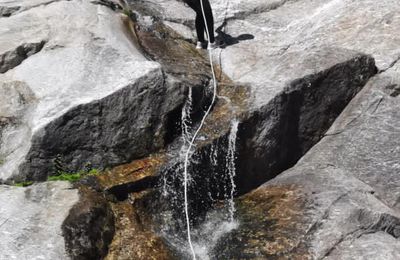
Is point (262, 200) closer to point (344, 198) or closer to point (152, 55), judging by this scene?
point (344, 198)

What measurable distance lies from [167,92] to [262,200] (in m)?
2.68

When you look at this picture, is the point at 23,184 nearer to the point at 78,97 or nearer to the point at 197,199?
the point at 78,97

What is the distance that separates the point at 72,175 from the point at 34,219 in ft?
5.46

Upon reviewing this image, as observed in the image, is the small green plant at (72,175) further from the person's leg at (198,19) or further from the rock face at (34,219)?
the person's leg at (198,19)

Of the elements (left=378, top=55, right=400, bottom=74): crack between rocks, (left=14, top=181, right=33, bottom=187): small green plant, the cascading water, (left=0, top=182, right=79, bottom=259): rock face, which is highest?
(left=378, top=55, right=400, bottom=74): crack between rocks

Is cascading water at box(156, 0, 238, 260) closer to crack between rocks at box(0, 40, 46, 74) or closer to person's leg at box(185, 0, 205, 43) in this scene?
person's leg at box(185, 0, 205, 43)

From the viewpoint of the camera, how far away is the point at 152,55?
1306cm

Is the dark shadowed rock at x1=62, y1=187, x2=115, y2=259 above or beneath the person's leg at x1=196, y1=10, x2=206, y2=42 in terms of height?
beneath

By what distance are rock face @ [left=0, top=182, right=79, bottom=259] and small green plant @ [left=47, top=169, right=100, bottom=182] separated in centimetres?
60

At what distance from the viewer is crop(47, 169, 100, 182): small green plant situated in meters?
10.2

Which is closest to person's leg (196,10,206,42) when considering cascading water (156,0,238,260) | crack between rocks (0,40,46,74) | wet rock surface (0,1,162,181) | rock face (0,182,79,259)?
wet rock surface (0,1,162,181)

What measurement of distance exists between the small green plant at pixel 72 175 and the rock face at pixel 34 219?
60cm

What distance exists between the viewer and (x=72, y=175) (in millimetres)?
10391

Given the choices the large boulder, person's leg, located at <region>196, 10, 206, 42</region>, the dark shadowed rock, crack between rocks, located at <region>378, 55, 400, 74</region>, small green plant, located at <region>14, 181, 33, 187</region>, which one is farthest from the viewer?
person's leg, located at <region>196, 10, 206, 42</region>
